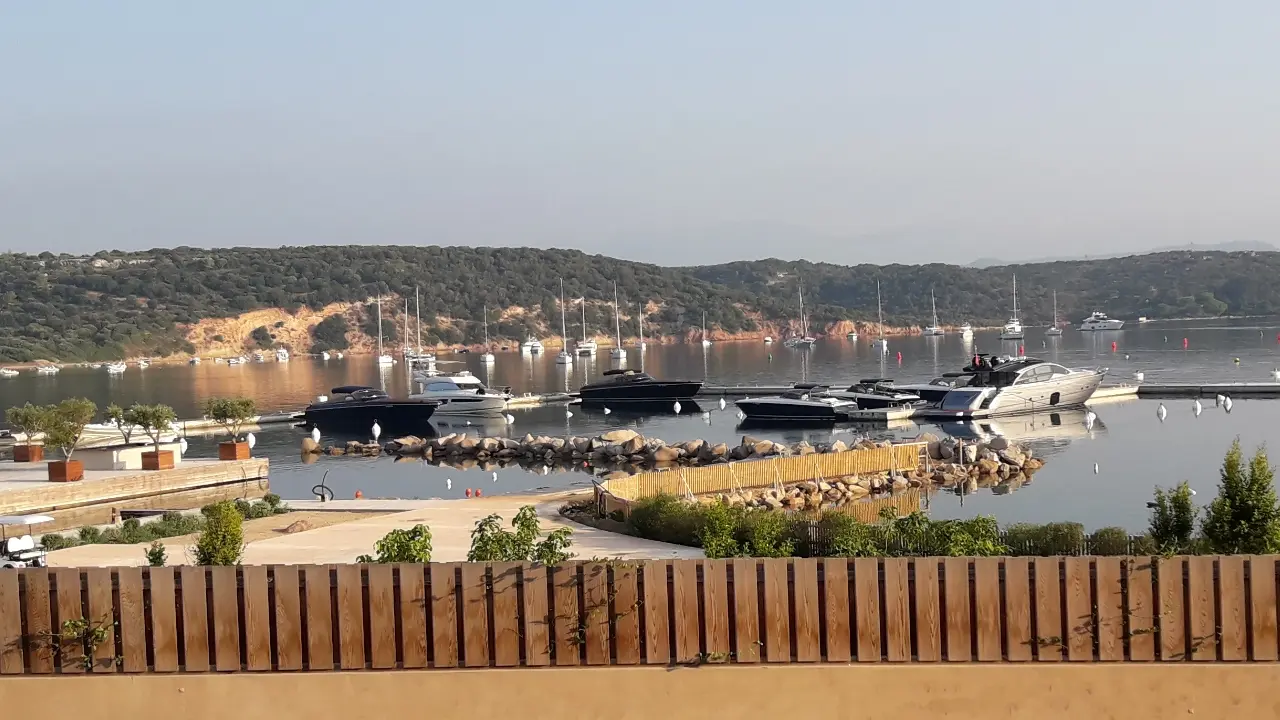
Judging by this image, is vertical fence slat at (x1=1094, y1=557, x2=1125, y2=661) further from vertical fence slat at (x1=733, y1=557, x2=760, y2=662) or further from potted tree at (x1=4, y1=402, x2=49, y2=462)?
potted tree at (x1=4, y1=402, x2=49, y2=462)

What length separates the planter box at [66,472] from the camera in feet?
99.3

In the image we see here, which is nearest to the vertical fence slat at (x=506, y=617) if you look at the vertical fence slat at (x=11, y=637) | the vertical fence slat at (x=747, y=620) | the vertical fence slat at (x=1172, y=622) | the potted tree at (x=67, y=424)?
the vertical fence slat at (x=747, y=620)

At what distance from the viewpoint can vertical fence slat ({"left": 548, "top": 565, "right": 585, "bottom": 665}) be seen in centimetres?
834

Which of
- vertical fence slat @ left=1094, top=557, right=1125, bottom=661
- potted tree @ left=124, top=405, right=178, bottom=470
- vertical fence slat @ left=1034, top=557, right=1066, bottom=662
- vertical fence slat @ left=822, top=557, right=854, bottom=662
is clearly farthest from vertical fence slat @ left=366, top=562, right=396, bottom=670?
potted tree @ left=124, top=405, right=178, bottom=470

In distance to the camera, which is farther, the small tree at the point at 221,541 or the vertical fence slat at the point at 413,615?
the small tree at the point at 221,541

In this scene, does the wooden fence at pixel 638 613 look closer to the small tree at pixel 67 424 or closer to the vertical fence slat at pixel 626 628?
the vertical fence slat at pixel 626 628

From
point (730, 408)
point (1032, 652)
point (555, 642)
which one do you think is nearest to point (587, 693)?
point (555, 642)

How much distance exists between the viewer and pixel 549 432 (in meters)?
58.7

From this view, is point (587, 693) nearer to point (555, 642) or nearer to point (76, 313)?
point (555, 642)

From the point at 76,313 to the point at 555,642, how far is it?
502 ft

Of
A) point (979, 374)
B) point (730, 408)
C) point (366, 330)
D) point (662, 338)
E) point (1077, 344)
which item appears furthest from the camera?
point (662, 338)

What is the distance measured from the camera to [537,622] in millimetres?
8359

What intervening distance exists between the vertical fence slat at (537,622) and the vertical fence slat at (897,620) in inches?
81.3

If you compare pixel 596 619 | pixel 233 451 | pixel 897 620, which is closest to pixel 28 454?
pixel 233 451
